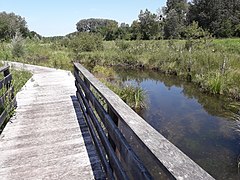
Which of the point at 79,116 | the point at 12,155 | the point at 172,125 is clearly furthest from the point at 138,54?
the point at 12,155

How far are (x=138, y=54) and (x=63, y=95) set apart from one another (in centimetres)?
1304

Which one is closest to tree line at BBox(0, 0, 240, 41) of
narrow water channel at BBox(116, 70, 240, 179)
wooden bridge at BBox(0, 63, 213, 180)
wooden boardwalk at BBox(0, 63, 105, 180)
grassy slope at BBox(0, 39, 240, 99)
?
grassy slope at BBox(0, 39, 240, 99)

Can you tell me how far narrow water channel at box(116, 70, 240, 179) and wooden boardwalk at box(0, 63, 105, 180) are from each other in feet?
7.96

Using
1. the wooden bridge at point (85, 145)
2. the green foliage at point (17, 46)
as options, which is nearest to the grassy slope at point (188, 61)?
the green foliage at point (17, 46)

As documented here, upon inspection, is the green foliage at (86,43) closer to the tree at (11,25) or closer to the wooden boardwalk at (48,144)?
the wooden boardwalk at (48,144)

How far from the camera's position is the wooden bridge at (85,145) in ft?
3.82

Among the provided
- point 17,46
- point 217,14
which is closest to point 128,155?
point 17,46

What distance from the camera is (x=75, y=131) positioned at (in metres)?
3.54

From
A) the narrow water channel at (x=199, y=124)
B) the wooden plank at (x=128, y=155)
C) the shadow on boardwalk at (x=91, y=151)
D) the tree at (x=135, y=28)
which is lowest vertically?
the narrow water channel at (x=199, y=124)

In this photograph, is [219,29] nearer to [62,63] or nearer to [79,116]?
[62,63]

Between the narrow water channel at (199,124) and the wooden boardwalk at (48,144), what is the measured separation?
2.43 meters

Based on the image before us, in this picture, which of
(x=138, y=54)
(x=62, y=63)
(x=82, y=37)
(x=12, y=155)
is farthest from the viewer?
(x=82, y=37)

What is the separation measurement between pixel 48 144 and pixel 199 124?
4.45m

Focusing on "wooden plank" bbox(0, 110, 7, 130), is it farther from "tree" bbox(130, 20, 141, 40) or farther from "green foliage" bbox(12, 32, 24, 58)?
"tree" bbox(130, 20, 141, 40)
